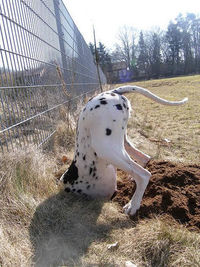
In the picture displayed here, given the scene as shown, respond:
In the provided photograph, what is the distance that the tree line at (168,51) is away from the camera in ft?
163

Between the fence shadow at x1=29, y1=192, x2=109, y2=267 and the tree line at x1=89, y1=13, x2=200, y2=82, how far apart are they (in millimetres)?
46975

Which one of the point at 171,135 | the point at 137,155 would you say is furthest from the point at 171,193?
the point at 171,135

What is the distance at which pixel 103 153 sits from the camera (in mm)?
2578

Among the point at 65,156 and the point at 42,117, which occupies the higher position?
the point at 42,117

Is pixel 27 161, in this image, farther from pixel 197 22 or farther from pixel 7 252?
pixel 197 22

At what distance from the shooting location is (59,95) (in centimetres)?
564

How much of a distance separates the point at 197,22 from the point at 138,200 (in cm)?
5859

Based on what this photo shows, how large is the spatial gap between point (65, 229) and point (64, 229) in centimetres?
1

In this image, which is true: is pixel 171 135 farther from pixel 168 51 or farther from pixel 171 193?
pixel 168 51

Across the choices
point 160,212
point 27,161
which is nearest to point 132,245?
point 160,212

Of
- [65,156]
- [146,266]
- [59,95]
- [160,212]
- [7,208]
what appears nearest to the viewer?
[146,266]

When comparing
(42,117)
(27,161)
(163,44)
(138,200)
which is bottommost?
(138,200)

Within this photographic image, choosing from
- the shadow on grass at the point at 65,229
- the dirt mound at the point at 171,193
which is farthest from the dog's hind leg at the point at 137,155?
the shadow on grass at the point at 65,229

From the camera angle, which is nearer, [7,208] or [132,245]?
[132,245]
